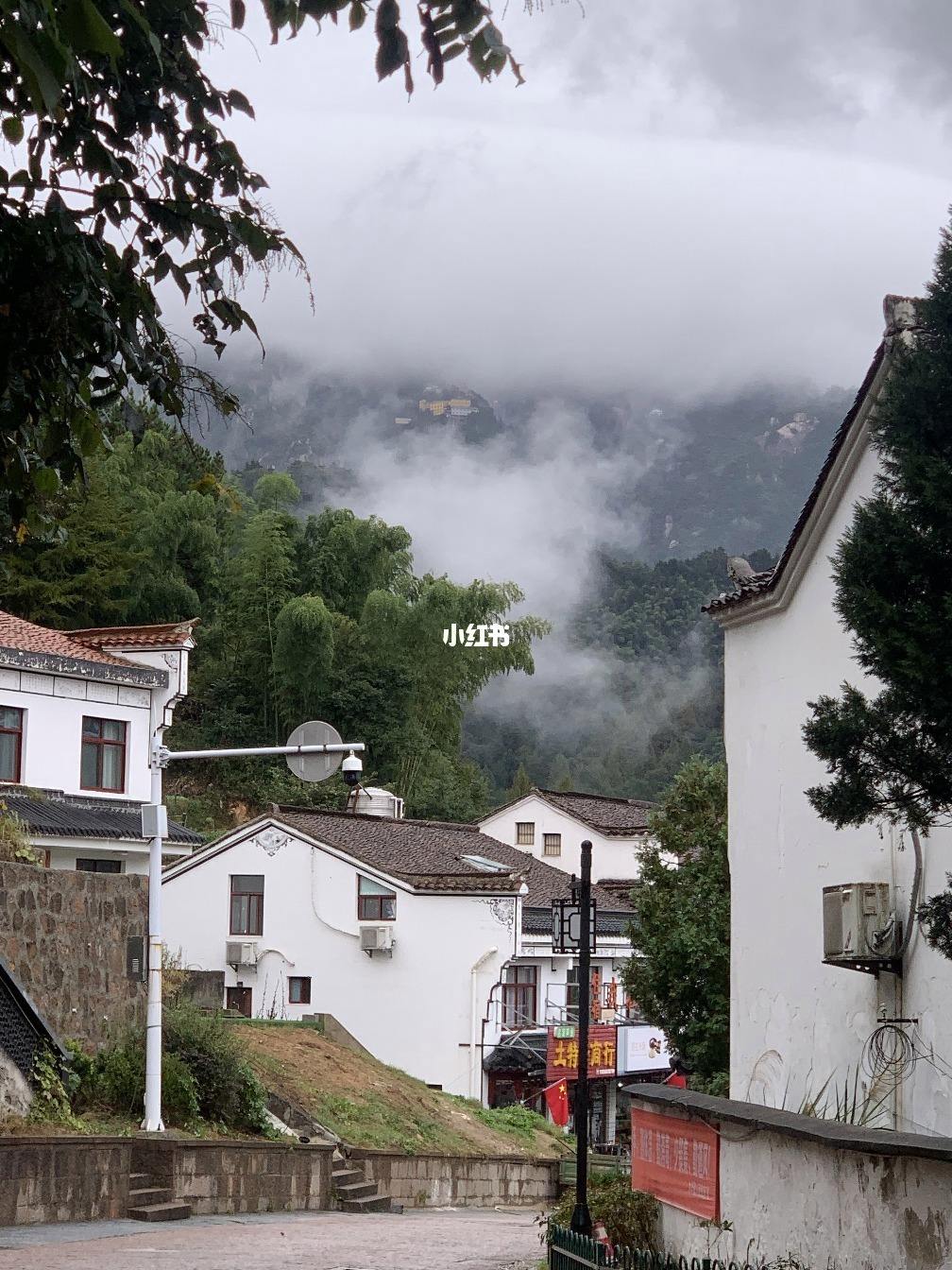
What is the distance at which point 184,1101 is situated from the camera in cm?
2055

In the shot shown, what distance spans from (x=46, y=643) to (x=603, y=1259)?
74.7ft

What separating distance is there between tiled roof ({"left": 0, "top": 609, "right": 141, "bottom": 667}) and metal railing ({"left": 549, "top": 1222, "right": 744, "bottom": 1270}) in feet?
63.1

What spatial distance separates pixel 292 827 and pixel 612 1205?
2492 cm

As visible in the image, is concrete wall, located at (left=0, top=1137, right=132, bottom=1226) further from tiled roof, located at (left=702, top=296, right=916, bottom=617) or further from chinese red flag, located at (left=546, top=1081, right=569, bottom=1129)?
chinese red flag, located at (left=546, top=1081, right=569, bottom=1129)

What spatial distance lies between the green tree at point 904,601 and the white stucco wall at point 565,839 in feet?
147

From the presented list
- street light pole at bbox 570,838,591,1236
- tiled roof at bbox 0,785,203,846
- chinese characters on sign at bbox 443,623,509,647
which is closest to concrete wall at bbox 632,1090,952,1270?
street light pole at bbox 570,838,591,1236

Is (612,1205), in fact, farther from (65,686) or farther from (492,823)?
(492,823)

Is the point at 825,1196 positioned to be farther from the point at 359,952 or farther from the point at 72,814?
the point at 359,952

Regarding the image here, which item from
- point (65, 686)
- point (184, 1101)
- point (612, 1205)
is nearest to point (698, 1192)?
point (612, 1205)

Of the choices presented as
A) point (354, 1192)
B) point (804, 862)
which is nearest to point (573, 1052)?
point (354, 1192)

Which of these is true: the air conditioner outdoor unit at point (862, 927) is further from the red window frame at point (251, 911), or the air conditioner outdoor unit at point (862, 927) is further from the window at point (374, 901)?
the red window frame at point (251, 911)

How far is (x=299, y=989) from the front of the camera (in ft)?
127

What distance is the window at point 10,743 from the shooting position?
1184 inches

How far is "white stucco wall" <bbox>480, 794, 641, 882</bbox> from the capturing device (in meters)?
54.2
